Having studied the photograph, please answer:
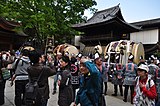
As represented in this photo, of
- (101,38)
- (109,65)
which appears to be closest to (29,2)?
(101,38)

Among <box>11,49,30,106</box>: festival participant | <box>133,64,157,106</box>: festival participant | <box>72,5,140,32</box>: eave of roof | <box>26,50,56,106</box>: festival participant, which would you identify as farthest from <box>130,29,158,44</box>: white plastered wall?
<box>26,50,56,106</box>: festival participant

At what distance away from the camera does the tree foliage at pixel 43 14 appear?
56.5 feet

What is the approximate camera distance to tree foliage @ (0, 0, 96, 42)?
17.2 metres

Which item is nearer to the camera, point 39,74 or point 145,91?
point 145,91

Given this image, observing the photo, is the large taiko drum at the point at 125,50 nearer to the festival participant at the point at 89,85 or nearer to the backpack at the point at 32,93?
the backpack at the point at 32,93

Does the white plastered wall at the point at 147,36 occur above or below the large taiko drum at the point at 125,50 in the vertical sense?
above

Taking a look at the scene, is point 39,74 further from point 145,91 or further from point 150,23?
point 150,23

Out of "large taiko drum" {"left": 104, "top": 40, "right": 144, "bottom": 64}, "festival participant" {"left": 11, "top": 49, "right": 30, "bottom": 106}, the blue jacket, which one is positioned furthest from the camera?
"large taiko drum" {"left": 104, "top": 40, "right": 144, "bottom": 64}

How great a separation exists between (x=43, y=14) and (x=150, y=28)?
12.2 meters

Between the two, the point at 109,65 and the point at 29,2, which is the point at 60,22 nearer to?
the point at 29,2

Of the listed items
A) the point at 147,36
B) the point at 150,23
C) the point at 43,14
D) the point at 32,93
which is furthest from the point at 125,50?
the point at 150,23

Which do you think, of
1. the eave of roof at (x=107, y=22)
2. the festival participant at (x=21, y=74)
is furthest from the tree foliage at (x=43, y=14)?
the festival participant at (x=21, y=74)

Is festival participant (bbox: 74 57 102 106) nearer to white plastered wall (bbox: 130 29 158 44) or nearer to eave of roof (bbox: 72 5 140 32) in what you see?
eave of roof (bbox: 72 5 140 32)

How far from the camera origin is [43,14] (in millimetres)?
16891
